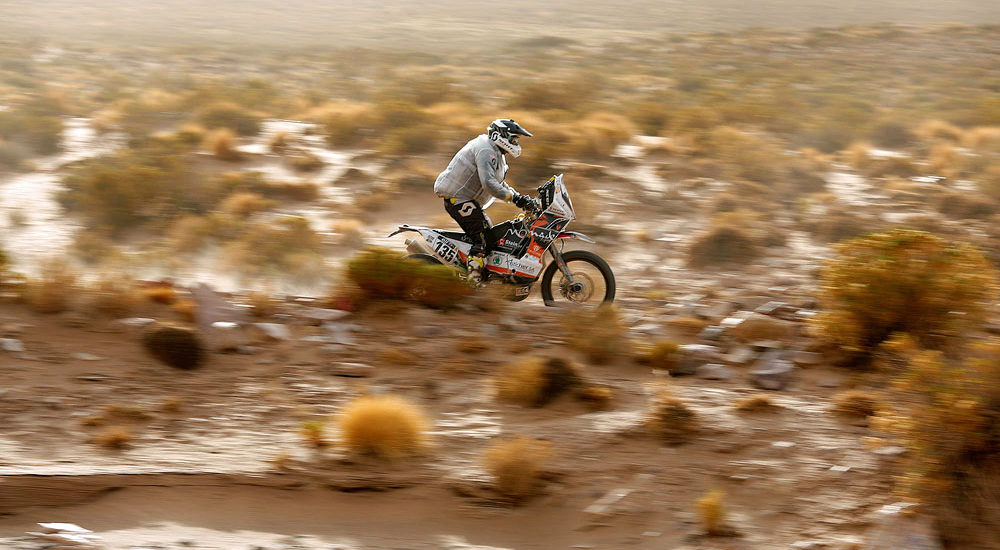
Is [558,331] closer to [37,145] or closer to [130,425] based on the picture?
[130,425]

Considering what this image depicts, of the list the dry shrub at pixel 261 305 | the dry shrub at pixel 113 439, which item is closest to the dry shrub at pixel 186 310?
the dry shrub at pixel 261 305

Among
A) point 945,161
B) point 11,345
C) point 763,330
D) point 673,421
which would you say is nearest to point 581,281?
point 763,330

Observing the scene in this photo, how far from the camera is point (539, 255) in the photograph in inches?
323

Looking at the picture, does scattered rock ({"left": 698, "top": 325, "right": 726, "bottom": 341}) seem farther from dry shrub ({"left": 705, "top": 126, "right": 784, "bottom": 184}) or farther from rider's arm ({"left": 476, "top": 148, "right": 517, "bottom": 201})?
dry shrub ({"left": 705, "top": 126, "right": 784, "bottom": 184})

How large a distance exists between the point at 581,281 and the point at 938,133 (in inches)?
562

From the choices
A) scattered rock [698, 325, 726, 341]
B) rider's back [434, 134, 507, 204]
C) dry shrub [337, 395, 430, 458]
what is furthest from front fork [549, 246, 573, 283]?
dry shrub [337, 395, 430, 458]

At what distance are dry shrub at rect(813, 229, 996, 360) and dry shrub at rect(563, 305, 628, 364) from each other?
5.78 ft

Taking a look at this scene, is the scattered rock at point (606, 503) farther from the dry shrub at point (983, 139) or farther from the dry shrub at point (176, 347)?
the dry shrub at point (983, 139)

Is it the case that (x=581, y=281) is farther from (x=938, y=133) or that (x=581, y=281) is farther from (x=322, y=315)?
(x=938, y=133)

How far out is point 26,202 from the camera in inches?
515

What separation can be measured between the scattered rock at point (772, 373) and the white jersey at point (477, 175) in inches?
102

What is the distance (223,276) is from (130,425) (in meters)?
4.40

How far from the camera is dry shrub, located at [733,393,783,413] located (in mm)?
6297

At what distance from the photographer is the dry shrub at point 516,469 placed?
5.22 m
